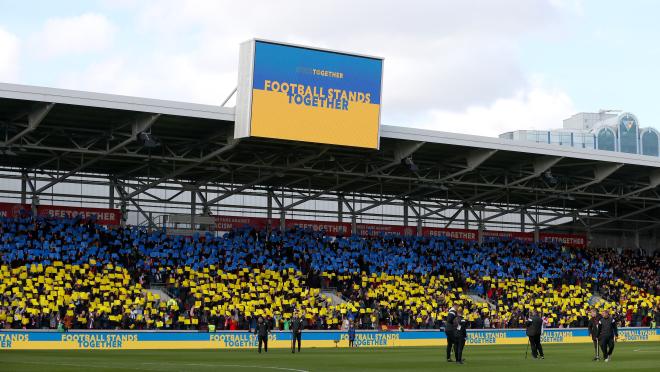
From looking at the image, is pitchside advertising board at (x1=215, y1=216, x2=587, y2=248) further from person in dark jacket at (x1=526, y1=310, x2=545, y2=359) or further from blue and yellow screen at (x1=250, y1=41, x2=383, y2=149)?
person in dark jacket at (x1=526, y1=310, x2=545, y2=359)

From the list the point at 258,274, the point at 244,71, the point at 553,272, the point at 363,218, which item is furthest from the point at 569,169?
the point at 244,71

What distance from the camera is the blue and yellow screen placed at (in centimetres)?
4406

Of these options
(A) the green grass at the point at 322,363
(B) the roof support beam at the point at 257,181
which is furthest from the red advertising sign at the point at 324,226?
(A) the green grass at the point at 322,363

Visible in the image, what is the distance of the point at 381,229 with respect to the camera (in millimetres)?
62812

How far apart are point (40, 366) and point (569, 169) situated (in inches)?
1551

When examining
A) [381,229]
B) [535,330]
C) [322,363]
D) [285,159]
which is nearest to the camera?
[322,363]

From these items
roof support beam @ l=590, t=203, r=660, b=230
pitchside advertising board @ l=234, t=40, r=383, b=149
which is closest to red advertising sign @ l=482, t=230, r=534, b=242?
roof support beam @ l=590, t=203, r=660, b=230

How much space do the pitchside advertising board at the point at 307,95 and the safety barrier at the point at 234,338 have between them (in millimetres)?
8811

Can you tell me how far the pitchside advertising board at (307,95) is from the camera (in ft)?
144

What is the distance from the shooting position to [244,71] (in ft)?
145

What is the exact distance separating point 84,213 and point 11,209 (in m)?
3.74

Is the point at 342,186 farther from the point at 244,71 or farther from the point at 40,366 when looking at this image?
the point at 40,366

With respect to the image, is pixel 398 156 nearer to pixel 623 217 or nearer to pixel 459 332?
pixel 459 332

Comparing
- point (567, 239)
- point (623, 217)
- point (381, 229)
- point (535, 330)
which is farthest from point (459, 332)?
point (567, 239)
